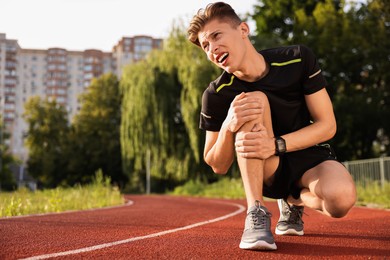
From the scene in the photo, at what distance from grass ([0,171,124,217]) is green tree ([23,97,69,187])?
2834 cm

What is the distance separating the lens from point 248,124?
3316mm

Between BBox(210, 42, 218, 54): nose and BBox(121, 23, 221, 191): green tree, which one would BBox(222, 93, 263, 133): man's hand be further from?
BBox(121, 23, 221, 191): green tree

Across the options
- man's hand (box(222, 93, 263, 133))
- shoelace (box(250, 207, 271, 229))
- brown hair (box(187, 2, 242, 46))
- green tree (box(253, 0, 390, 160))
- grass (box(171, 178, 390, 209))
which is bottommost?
grass (box(171, 178, 390, 209))

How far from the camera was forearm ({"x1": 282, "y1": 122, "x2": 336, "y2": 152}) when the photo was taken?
3420 mm

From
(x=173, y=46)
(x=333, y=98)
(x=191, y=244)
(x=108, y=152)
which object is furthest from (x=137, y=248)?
(x=108, y=152)

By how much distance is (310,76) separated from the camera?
11.6ft

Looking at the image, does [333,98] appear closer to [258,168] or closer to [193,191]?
[193,191]

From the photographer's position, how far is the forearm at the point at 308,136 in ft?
11.2

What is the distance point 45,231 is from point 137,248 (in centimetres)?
163

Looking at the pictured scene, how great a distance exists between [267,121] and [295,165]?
434mm

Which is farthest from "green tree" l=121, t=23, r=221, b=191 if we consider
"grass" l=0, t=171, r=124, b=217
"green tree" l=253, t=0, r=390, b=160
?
"grass" l=0, t=171, r=124, b=217

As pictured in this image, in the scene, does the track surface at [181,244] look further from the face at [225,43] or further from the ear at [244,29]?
the ear at [244,29]

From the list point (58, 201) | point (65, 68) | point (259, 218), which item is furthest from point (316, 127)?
point (65, 68)

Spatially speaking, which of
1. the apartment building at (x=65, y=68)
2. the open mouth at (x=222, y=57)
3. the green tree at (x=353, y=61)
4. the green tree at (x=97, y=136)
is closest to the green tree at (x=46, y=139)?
Answer: the green tree at (x=97, y=136)
